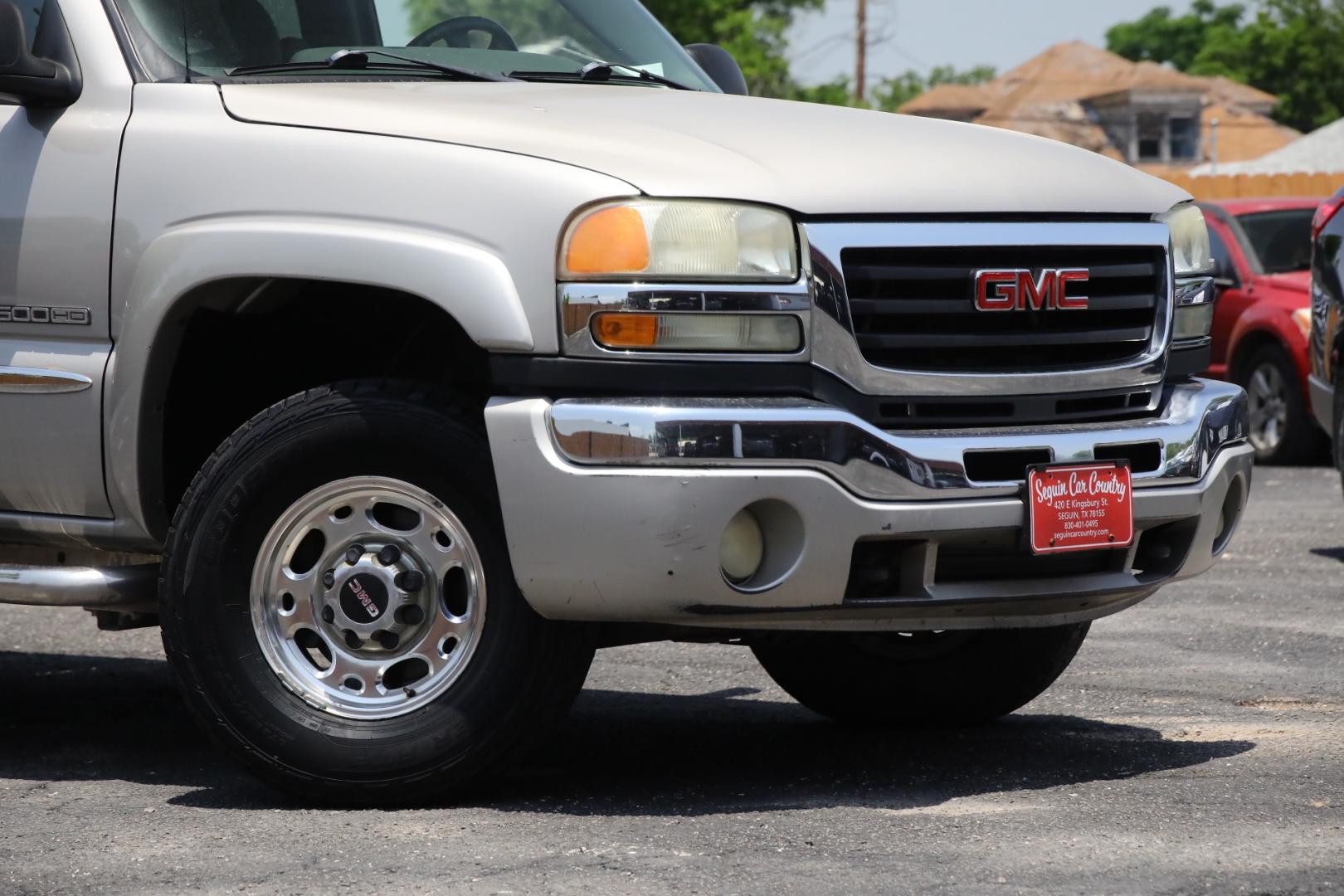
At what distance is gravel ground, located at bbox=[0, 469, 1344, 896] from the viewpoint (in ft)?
12.7

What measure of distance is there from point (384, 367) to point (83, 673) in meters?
2.39

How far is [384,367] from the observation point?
5.00 m

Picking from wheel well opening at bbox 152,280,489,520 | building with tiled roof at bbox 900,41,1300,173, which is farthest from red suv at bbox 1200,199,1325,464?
building with tiled roof at bbox 900,41,1300,173

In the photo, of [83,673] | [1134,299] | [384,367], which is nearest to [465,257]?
[384,367]

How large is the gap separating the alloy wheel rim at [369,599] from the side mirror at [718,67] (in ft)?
6.97

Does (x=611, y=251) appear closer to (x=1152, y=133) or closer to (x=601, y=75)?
(x=601, y=75)

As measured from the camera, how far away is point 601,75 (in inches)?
210

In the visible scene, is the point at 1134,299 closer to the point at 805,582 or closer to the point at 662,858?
the point at 805,582

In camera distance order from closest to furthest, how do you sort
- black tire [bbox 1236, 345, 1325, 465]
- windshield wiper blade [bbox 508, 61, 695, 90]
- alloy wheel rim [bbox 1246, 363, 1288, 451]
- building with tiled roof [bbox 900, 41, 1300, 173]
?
windshield wiper blade [bbox 508, 61, 695, 90] → black tire [bbox 1236, 345, 1325, 465] → alloy wheel rim [bbox 1246, 363, 1288, 451] → building with tiled roof [bbox 900, 41, 1300, 173]

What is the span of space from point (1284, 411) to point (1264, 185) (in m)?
18.1

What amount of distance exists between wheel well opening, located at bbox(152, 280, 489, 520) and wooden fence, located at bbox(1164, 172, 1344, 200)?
1004 inches

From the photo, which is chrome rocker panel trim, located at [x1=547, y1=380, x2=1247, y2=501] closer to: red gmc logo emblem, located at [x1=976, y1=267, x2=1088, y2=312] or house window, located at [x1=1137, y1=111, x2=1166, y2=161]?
red gmc logo emblem, located at [x1=976, y1=267, x2=1088, y2=312]

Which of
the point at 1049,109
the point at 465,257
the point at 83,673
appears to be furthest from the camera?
the point at 1049,109

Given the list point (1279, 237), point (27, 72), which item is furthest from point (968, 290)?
point (1279, 237)
